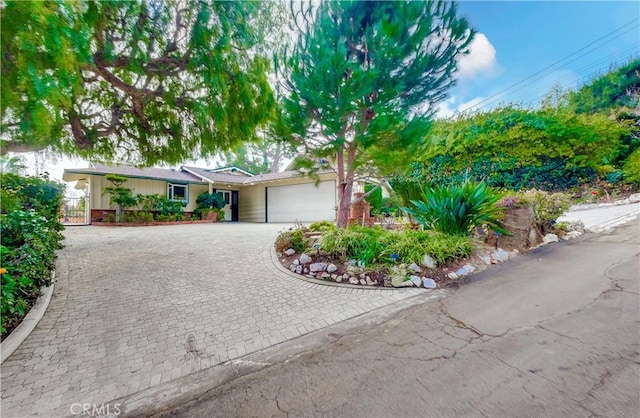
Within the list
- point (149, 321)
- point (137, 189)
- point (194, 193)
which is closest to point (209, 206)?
point (194, 193)

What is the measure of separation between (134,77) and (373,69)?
15.2 ft

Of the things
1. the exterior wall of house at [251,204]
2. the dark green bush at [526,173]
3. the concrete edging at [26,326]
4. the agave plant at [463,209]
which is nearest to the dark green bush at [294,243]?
the agave plant at [463,209]

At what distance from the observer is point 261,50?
16.9 feet

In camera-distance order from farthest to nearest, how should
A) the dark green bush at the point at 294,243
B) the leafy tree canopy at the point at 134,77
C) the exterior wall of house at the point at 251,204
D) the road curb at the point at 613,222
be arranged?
the exterior wall of house at the point at 251,204
the road curb at the point at 613,222
the dark green bush at the point at 294,243
the leafy tree canopy at the point at 134,77

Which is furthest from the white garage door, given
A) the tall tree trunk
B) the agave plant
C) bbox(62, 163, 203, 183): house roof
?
the agave plant

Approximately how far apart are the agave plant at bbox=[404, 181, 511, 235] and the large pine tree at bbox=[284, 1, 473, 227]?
1.52 metres

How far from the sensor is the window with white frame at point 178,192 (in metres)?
15.9

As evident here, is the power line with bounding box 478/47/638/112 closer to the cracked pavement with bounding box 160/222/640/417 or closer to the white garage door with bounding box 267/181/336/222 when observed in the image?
the white garage door with bounding box 267/181/336/222

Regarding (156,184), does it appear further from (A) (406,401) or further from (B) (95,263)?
(A) (406,401)

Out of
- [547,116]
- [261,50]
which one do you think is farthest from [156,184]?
[547,116]

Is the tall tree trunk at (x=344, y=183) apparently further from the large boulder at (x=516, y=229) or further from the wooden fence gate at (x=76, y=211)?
the wooden fence gate at (x=76, y=211)

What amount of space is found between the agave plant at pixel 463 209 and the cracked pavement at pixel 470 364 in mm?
2051

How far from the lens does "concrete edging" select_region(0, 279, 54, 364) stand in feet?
8.20

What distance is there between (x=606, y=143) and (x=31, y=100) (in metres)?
16.5
